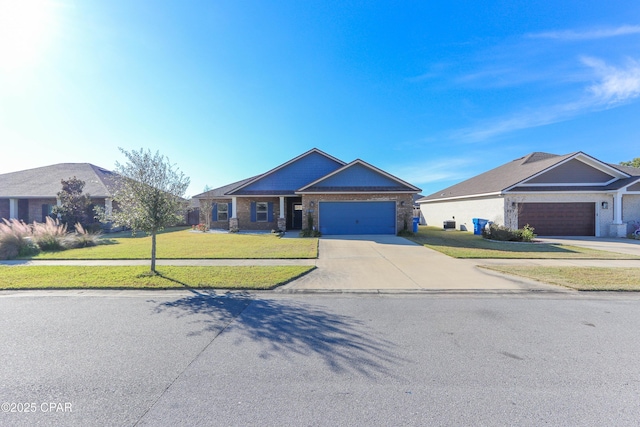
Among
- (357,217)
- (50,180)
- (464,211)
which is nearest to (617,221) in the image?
(464,211)

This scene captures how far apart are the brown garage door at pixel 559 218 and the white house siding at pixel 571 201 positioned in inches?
9.1

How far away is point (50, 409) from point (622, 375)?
604 centimetres

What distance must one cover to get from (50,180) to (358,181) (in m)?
27.4

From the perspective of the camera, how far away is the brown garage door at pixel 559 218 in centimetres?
1683

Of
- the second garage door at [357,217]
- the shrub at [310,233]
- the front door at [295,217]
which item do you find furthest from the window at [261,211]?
the second garage door at [357,217]

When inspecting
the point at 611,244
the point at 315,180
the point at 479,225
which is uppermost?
the point at 315,180

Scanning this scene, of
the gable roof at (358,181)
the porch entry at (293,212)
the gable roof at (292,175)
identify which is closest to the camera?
the gable roof at (358,181)

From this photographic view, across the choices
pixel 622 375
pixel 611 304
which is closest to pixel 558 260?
pixel 611 304

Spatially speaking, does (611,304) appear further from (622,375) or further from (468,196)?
(468,196)

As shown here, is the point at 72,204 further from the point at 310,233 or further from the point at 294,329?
the point at 294,329

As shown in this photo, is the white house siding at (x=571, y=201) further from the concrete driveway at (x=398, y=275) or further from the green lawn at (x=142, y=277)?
the green lawn at (x=142, y=277)

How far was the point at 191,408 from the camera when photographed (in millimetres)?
2410

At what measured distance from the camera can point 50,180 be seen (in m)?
22.5

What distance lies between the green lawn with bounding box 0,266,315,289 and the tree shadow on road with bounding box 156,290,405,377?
2.78ft
